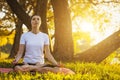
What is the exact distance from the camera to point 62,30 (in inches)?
817

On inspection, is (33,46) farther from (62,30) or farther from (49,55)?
(62,30)

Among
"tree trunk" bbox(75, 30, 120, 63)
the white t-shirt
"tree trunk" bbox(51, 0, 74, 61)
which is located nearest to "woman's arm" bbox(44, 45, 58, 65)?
the white t-shirt

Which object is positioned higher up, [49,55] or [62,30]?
[62,30]

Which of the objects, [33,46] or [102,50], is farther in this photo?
[102,50]

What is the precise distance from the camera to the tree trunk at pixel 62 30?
20.5 meters

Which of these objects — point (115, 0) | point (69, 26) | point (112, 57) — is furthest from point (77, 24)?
point (69, 26)

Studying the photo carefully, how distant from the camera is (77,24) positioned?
39875 millimetres

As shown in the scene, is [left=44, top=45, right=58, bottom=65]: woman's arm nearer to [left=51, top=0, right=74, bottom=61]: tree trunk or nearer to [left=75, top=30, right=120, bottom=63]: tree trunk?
[left=51, top=0, right=74, bottom=61]: tree trunk

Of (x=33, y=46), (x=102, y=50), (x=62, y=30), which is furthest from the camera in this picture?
(x=102, y=50)

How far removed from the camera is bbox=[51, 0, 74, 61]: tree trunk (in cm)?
2048

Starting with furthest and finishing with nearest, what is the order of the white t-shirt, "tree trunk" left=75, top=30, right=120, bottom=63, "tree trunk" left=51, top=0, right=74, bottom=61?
"tree trunk" left=75, top=30, right=120, bottom=63, "tree trunk" left=51, top=0, right=74, bottom=61, the white t-shirt

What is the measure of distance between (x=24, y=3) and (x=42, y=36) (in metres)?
25.9

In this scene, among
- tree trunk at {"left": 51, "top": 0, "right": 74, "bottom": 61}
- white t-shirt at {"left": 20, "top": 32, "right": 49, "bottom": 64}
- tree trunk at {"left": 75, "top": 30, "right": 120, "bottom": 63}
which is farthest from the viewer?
tree trunk at {"left": 75, "top": 30, "right": 120, "bottom": 63}

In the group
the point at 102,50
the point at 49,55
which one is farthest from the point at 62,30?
the point at 49,55
